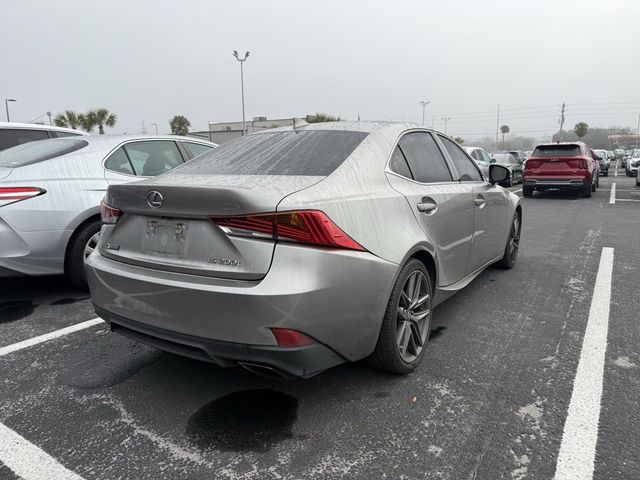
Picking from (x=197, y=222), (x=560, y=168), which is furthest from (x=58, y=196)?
(x=560, y=168)

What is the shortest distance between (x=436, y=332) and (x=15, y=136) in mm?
5706

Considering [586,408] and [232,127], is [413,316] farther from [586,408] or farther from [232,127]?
[232,127]

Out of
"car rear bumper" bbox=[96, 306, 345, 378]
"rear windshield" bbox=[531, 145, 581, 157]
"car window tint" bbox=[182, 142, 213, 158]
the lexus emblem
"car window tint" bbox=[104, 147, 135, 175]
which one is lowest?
"car rear bumper" bbox=[96, 306, 345, 378]

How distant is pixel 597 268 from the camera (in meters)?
5.50

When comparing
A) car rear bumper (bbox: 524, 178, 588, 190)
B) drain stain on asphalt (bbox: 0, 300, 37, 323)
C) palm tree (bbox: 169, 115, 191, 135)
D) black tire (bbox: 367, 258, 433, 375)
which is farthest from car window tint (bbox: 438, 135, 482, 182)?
palm tree (bbox: 169, 115, 191, 135)

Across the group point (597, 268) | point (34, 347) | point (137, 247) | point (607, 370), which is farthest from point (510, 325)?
point (34, 347)

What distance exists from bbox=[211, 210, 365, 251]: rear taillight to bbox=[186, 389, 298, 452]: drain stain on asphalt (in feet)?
3.17

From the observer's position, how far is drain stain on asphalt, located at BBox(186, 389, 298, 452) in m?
2.30

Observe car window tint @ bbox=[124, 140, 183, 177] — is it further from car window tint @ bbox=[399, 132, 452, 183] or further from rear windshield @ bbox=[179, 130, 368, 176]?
car window tint @ bbox=[399, 132, 452, 183]

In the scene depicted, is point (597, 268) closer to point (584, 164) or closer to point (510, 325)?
point (510, 325)

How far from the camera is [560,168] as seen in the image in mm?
13992

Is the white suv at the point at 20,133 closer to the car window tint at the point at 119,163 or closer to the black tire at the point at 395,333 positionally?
the car window tint at the point at 119,163

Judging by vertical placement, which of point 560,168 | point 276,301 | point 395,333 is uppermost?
point 276,301

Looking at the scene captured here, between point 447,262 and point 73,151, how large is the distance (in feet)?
11.4
